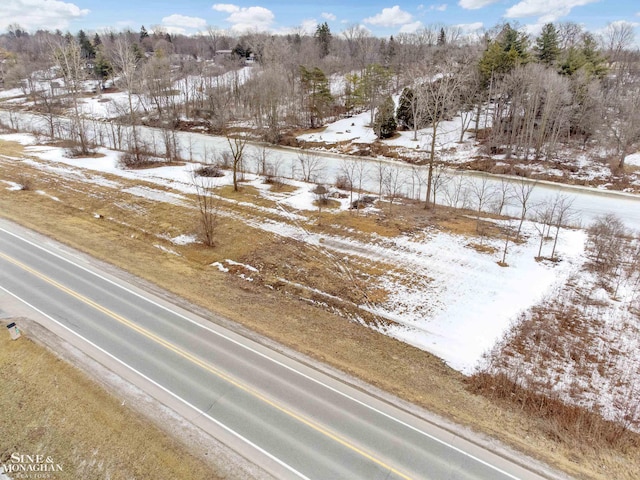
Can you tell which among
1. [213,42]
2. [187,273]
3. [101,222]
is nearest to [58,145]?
[101,222]

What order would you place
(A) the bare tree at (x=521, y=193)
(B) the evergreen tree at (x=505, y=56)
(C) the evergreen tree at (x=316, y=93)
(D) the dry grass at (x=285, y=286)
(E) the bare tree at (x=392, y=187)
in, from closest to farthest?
(D) the dry grass at (x=285, y=286) → (A) the bare tree at (x=521, y=193) → (E) the bare tree at (x=392, y=187) → (B) the evergreen tree at (x=505, y=56) → (C) the evergreen tree at (x=316, y=93)

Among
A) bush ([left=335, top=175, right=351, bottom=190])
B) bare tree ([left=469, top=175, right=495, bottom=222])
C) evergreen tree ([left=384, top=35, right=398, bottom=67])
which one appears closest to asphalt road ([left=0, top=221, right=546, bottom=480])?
Result: bush ([left=335, top=175, right=351, bottom=190])

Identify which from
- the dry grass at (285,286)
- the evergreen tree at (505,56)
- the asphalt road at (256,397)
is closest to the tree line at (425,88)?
the evergreen tree at (505,56)

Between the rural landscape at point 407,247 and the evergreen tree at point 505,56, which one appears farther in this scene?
the evergreen tree at point 505,56

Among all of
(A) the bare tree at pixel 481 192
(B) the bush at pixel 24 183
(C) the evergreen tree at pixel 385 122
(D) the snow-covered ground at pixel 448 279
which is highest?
(C) the evergreen tree at pixel 385 122

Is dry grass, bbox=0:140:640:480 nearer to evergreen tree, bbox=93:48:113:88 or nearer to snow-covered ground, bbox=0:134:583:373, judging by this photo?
snow-covered ground, bbox=0:134:583:373

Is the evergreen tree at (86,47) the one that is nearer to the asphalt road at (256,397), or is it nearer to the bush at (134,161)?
the bush at (134,161)

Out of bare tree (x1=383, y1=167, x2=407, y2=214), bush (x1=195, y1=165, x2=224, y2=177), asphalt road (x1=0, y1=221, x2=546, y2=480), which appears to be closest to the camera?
asphalt road (x1=0, y1=221, x2=546, y2=480)
